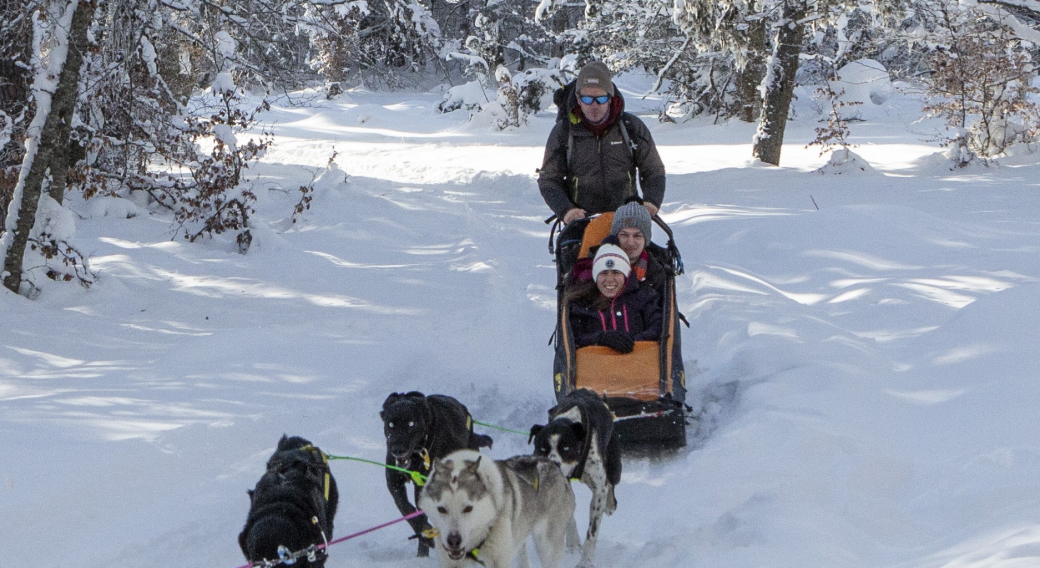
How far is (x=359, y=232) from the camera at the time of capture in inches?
449

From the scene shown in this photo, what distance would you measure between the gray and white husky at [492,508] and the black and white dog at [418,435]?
1.41ft

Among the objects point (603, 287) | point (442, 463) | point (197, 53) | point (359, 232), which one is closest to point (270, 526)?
point (442, 463)

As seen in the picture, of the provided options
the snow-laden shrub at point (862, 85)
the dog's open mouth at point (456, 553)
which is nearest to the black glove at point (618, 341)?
the dog's open mouth at point (456, 553)

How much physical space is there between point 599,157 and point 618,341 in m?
1.90

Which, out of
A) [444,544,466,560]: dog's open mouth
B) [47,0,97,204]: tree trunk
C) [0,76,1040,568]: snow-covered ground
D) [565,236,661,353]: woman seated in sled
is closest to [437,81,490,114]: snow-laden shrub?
[0,76,1040,568]: snow-covered ground

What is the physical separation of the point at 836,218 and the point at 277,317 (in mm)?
5574

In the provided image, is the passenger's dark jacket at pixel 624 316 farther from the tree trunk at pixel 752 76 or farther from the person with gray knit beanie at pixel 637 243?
the tree trunk at pixel 752 76

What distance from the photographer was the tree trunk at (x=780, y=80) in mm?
13406

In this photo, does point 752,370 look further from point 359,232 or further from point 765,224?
point 359,232

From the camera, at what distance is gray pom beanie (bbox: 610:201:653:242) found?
215 inches

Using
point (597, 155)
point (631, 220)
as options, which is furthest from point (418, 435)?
point (597, 155)

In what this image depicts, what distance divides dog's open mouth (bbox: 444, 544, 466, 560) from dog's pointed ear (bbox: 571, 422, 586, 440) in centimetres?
85

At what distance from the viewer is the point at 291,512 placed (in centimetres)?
312

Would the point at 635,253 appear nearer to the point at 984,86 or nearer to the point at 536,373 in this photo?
the point at 536,373
